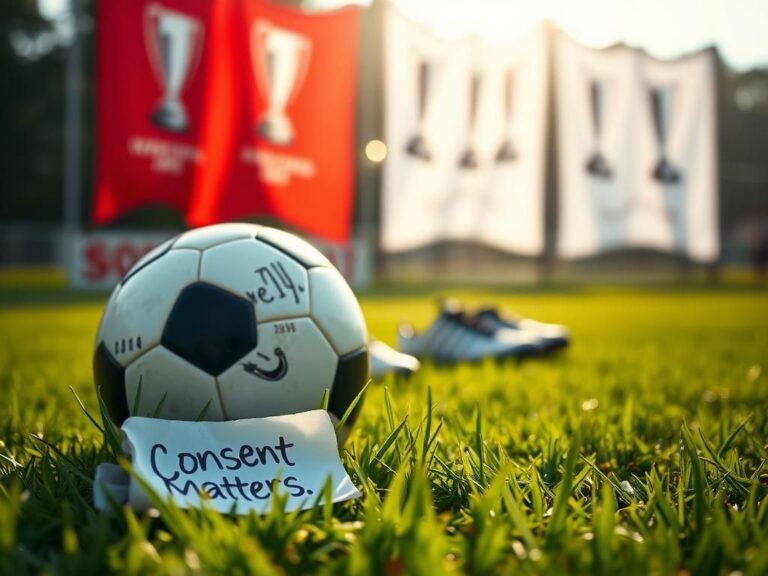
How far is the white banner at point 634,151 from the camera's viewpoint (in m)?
12.7

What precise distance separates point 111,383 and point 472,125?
36.1 feet

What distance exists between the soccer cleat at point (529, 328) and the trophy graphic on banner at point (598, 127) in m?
9.24

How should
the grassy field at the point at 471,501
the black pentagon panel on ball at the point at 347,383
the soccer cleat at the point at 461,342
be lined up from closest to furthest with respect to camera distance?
the grassy field at the point at 471,501, the black pentagon panel on ball at the point at 347,383, the soccer cleat at the point at 461,342

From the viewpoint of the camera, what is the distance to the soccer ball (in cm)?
157

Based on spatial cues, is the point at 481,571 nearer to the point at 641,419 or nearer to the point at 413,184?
the point at 641,419

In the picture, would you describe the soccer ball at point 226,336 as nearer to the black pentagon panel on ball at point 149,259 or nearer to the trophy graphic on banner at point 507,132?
the black pentagon panel on ball at point 149,259

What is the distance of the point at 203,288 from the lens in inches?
63.8

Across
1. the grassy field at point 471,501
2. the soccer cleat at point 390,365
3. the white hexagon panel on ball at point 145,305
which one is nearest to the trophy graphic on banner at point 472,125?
the soccer cleat at point 390,365

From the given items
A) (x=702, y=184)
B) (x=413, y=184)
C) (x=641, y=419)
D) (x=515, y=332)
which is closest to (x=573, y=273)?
(x=702, y=184)

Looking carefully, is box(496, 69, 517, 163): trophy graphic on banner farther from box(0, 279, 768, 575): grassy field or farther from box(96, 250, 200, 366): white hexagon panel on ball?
box(96, 250, 200, 366): white hexagon panel on ball

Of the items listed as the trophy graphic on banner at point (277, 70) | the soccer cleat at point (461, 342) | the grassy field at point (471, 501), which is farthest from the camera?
the trophy graphic on banner at point (277, 70)

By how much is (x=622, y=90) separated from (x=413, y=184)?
15.0ft

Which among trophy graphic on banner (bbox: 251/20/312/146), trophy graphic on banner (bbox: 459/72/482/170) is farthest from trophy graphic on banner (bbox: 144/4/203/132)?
trophy graphic on banner (bbox: 459/72/482/170)

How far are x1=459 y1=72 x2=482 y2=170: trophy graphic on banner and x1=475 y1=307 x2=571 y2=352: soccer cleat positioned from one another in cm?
784
